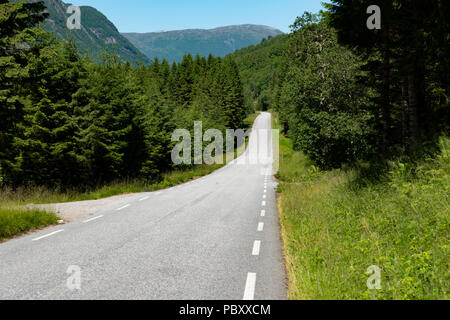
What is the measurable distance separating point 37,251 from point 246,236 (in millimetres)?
4449

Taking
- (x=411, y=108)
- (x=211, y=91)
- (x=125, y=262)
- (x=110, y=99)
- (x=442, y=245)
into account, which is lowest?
(x=125, y=262)

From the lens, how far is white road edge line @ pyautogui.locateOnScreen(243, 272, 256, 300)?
3989 mm

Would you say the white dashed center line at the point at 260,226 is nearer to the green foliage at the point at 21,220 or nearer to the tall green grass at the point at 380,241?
the tall green grass at the point at 380,241

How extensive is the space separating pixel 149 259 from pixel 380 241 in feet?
13.2

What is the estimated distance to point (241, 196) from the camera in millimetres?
14164

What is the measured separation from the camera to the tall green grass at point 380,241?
368 cm

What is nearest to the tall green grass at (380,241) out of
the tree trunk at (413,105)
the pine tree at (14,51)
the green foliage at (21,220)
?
the tree trunk at (413,105)

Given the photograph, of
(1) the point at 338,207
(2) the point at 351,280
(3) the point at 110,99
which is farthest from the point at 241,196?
(3) the point at 110,99

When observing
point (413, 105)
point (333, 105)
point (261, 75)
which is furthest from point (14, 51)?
point (261, 75)

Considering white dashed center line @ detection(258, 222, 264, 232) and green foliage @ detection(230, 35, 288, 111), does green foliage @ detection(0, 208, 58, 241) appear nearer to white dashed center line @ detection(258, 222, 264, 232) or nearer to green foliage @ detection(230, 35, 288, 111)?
white dashed center line @ detection(258, 222, 264, 232)

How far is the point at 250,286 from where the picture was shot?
14.2ft

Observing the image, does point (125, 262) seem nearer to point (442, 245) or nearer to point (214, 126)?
point (442, 245)

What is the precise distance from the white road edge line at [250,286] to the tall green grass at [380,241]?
0.54 meters

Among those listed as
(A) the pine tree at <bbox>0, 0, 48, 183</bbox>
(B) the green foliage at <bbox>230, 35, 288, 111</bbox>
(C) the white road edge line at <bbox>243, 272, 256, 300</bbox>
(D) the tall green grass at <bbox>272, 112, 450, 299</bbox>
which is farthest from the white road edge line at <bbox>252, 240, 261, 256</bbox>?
(B) the green foliage at <bbox>230, 35, 288, 111</bbox>
